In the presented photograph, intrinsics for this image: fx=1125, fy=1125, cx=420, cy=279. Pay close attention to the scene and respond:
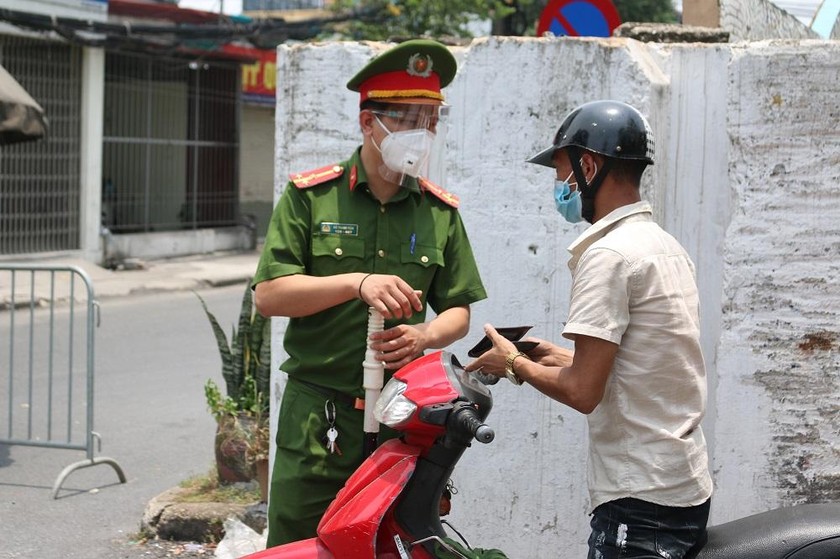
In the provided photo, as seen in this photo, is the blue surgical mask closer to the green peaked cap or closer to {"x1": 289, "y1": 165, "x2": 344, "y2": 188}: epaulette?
the green peaked cap

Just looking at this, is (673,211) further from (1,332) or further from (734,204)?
(1,332)

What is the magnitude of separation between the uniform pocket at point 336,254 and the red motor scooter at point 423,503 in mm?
648

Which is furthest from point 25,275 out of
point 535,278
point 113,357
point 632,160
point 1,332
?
point 632,160

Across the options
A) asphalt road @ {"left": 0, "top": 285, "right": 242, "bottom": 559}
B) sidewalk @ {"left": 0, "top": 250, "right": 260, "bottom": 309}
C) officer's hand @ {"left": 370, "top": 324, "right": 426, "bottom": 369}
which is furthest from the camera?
sidewalk @ {"left": 0, "top": 250, "right": 260, "bottom": 309}

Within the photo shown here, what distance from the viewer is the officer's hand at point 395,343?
3078 millimetres

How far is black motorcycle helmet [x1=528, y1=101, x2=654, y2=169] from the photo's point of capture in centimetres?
269

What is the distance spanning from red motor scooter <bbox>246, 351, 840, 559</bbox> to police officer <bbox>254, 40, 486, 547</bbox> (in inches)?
18.8

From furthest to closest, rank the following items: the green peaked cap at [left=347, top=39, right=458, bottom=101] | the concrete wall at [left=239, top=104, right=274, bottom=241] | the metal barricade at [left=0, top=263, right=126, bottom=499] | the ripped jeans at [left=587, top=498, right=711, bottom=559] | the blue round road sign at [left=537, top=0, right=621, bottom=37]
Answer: the concrete wall at [left=239, top=104, right=274, bottom=241] → the blue round road sign at [left=537, top=0, right=621, bottom=37] → the metal barricade at [left=0, top=263, right=126, bottom=499] → the green peaked cap at [left=347, top=39, right=458, bottom=101] → the ripped jeans at [left=587, top=498, right=711, bottom=559]

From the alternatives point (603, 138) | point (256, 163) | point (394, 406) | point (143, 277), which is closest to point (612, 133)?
point (603, 138)

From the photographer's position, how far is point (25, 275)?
48.3 feet

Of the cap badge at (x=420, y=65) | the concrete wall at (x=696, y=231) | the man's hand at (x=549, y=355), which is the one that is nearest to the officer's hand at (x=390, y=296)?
the man's hand at (x=549, y=355)

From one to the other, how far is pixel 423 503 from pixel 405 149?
107 cm

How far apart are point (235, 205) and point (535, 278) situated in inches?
625

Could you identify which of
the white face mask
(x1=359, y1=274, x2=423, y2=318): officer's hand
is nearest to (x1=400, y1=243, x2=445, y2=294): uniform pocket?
the white face mask
